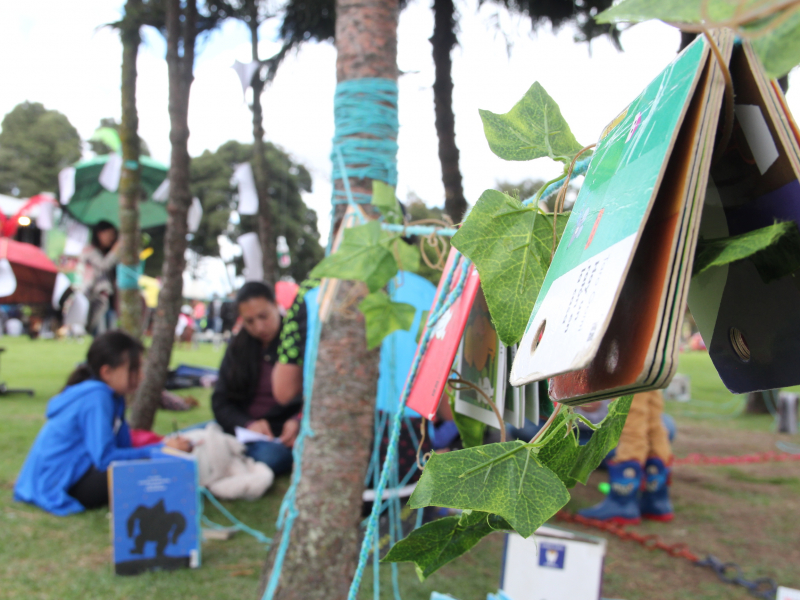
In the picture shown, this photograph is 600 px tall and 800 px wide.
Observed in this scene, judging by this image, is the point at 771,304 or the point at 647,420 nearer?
the point at 771,304

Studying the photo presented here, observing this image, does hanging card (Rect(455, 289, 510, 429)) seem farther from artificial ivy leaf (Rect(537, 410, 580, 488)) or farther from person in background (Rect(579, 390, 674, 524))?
person in background (Rect(579, 390, 674, 524))

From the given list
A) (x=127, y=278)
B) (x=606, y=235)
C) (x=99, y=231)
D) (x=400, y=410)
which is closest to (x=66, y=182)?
(x=99, y=231)

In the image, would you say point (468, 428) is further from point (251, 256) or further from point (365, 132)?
point (251, 256)

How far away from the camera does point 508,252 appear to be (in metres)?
0.47

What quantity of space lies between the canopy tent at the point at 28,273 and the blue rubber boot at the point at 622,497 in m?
5.68

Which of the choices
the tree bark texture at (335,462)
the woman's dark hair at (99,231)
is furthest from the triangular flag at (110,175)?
the tree bark texture at (335,462)

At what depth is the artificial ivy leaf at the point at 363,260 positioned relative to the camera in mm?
907

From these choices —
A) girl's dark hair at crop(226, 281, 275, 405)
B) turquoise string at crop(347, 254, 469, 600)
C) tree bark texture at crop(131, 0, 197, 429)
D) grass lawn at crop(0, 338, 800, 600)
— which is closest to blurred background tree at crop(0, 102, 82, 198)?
tree bark texture at crop(131, 0, 197, 429)

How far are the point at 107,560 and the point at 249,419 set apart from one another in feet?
3.85

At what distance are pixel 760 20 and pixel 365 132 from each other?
1.25m

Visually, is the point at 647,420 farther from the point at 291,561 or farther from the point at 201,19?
the point at 201,19

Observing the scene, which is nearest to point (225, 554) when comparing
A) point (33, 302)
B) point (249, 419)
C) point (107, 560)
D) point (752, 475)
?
point (107, 560)

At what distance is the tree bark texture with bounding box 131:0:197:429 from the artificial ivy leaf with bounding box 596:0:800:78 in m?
3.88

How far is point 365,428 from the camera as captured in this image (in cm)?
143
